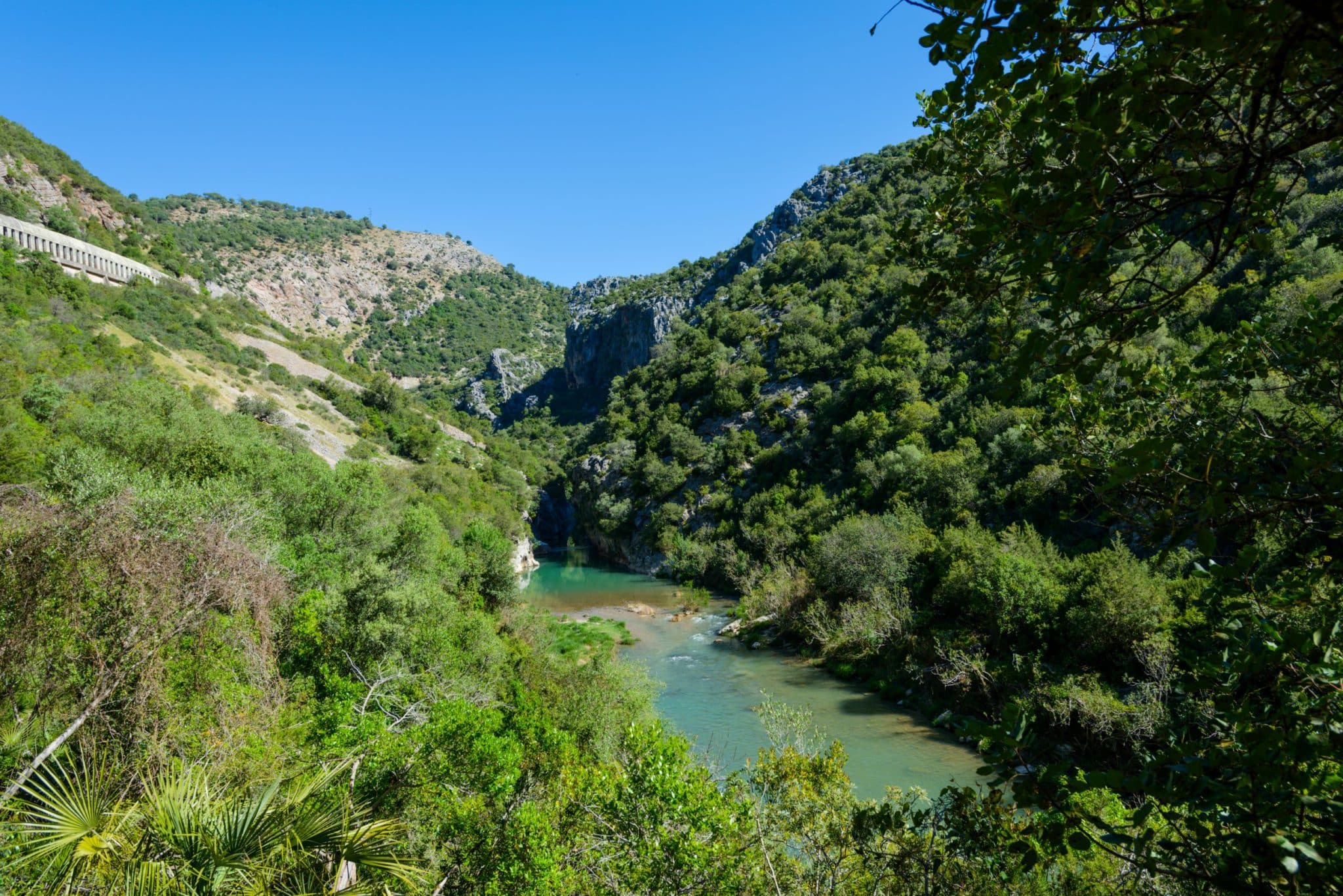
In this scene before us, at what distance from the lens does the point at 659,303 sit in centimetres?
9925

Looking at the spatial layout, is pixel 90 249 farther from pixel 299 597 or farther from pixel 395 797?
pixel 395 797

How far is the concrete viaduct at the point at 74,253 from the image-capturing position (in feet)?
122

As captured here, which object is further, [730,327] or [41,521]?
[730,327]

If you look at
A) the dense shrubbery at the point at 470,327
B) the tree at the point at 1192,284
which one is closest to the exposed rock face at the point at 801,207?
the dense shrubbery at the point at 470,327

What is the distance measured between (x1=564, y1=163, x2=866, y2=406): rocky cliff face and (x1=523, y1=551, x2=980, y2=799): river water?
67755 millimetres

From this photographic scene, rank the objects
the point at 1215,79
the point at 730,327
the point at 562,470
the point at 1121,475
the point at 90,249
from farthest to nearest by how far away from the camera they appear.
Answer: the point at 562,470 < the point at 730,327 < the point at 90,249 < the point at 1121,475 < the point at 1215,79

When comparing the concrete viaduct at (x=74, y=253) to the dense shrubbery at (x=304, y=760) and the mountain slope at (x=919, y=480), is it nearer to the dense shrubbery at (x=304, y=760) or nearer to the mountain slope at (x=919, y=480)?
the dense shrubbery at (x=304, y=760)

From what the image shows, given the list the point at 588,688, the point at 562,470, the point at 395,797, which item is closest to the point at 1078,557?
the point at 588,688

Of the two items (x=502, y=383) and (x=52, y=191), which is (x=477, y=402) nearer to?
(x=502, y=383)

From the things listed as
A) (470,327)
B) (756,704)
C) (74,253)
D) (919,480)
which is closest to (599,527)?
(919,480)

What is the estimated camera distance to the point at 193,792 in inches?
205

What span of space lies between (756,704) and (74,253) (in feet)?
167

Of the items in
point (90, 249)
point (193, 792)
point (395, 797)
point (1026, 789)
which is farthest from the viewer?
point (90, 249)

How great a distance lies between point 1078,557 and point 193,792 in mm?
23175
